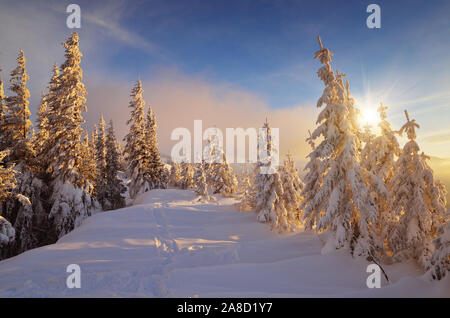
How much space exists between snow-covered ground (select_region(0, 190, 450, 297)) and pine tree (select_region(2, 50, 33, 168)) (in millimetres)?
8745

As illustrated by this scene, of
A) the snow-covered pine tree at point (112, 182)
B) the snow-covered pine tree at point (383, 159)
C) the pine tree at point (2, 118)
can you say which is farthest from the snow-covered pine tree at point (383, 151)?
the snow-covered pine tree at point (112, 182)

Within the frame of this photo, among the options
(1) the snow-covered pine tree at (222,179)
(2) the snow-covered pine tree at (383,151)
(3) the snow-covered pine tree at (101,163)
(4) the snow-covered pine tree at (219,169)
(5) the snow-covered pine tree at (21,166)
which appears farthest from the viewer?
(4) the snow-covered pine tree at (219,169)

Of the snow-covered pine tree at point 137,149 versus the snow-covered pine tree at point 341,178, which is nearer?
the snow-covered pine tree at point 341,178

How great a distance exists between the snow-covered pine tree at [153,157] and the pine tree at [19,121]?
60.3 feet

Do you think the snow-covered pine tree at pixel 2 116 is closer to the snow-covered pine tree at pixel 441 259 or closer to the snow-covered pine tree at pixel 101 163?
the snow-covered pine tree at pixel 101 163

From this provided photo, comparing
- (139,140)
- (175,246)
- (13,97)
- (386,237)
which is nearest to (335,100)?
(386,237)

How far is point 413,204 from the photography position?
10.1 metres

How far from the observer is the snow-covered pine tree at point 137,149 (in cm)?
3516

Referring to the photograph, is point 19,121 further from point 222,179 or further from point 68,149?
point 222,179

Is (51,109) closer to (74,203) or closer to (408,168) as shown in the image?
(74,203)

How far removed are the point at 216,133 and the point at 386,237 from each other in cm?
3423

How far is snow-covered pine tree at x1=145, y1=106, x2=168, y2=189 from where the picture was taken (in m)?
37.7

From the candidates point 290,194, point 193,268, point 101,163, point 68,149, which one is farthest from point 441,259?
point 101,163

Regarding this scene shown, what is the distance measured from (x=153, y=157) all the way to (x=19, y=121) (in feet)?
69.8
